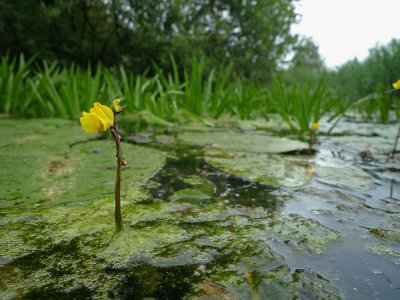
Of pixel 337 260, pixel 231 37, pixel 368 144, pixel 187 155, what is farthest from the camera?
pixel 231 37

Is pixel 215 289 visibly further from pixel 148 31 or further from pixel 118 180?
pixel 148 31

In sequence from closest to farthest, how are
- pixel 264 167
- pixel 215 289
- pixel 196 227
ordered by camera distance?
pixel 215 289 → pixel 196 227 → pixel 264 167

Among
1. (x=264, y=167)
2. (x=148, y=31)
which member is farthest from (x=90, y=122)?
(x=148, y=31)

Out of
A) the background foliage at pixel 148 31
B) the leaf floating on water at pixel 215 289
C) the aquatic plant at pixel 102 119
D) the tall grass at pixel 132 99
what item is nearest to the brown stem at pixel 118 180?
the aquatic plant at pixel 102 119

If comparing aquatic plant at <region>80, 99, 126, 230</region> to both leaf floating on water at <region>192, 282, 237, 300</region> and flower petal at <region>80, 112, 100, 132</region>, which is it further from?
leaf floating on water at <region>192, 282, 237, 300</region>

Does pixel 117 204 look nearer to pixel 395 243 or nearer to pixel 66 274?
pixel 66 274

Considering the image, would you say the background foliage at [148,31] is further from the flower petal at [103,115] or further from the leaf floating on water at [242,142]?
the flower petal at [103,115]

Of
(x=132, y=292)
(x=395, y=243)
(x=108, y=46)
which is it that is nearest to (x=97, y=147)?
(x=132, y=292)
